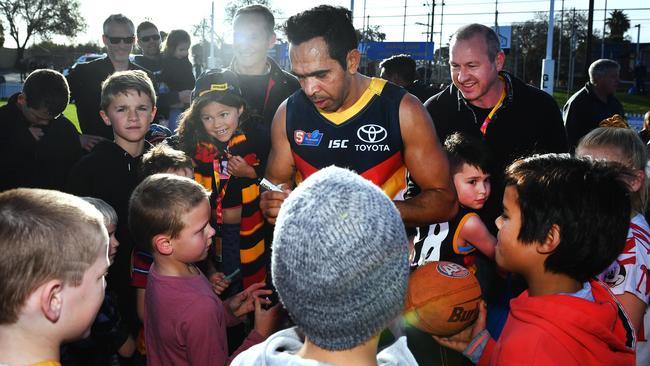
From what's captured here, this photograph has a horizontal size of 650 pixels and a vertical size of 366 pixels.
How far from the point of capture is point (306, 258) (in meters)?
1.39

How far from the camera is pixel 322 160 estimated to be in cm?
337

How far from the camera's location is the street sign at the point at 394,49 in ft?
130

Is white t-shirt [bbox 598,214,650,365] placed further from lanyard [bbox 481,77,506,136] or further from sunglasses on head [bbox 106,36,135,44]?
sunglasses on head [bbox 106,36,135,44]

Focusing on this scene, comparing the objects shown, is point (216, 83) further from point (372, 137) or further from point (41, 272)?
point (41, 272)

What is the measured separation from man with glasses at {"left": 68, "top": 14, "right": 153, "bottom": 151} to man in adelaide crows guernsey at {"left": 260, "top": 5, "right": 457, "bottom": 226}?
9.78 feet

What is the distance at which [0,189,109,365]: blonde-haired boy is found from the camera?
1.75 m

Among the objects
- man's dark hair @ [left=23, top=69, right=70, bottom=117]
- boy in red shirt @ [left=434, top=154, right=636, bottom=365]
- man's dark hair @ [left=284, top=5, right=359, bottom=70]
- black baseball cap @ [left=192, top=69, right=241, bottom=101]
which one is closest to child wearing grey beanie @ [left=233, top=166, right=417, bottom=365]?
boy in red shirt @ [left=434, top=154, right=636, bottom=365]

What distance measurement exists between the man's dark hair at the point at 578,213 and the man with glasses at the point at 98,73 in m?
4.55

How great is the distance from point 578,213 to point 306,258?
57.1 inches

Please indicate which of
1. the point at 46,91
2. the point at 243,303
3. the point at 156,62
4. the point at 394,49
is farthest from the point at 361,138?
the point at 394,49

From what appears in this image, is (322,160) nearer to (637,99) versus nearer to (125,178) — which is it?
(125,178)

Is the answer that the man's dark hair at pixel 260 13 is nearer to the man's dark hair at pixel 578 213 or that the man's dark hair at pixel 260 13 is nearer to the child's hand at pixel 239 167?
the child's hand at pixel 239 167

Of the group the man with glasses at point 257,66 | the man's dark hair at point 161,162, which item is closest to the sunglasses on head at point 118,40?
the man with glasses at point 257,66

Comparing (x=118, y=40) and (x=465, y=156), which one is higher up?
(x=118, y=40)
